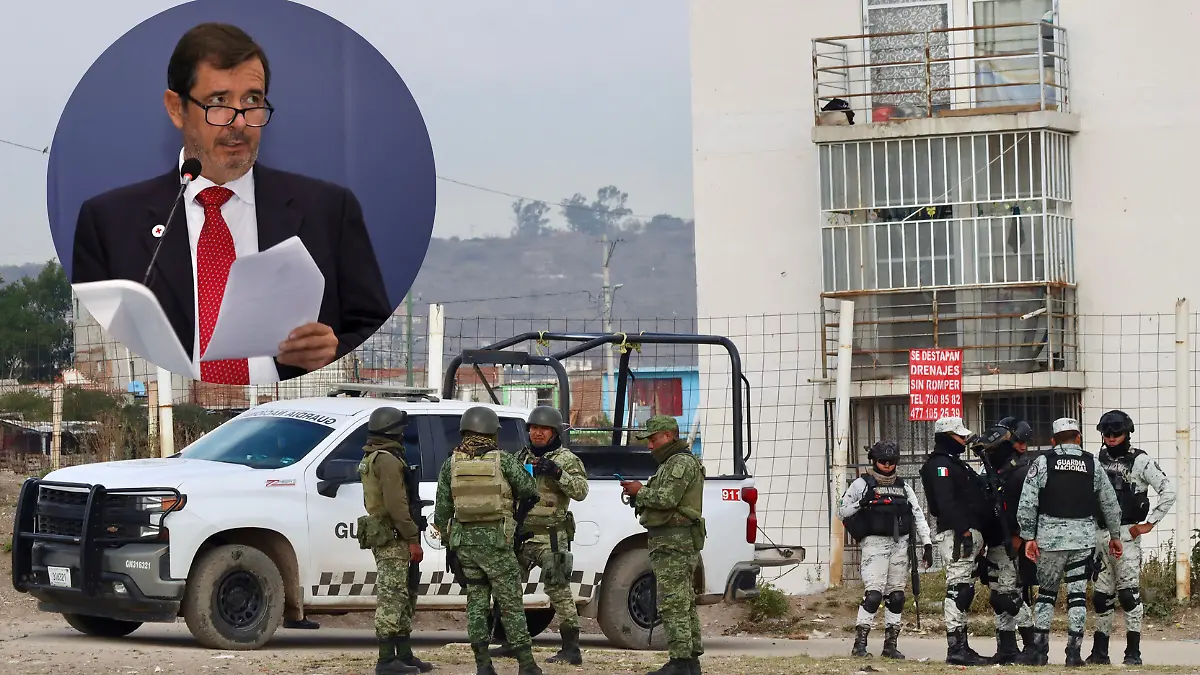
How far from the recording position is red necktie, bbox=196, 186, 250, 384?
33.6ft

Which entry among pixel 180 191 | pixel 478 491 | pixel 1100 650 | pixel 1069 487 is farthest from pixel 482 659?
pixel 1100 650

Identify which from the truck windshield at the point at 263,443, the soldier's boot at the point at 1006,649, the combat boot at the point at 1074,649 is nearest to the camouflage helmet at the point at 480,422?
the truck windshield at the point at 263,443

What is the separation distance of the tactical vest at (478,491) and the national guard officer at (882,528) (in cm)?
330

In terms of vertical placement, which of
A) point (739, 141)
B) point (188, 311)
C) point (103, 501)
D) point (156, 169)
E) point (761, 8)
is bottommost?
point (103, 501)

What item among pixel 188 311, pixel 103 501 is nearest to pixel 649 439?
pixel 188 311

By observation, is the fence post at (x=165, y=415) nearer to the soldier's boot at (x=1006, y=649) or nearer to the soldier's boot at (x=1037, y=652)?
the soldier's boot at (x=1006, y=649)

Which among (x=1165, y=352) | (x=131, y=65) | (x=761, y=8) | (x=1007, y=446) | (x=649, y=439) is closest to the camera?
(x=131, y=65)

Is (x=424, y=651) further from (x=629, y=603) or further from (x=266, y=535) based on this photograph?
(x=629, y=603)

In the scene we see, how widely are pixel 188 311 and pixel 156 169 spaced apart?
85 centimetres

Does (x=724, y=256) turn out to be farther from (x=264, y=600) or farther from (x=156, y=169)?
(x=156, y=169)

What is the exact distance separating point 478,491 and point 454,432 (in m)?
2.51

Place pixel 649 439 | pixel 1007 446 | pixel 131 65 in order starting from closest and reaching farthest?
1. pixel 131 65
2. pixel 649 439
3. pixel 1007 446

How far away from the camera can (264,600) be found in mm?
12211

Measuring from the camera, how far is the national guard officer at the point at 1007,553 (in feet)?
41.9
